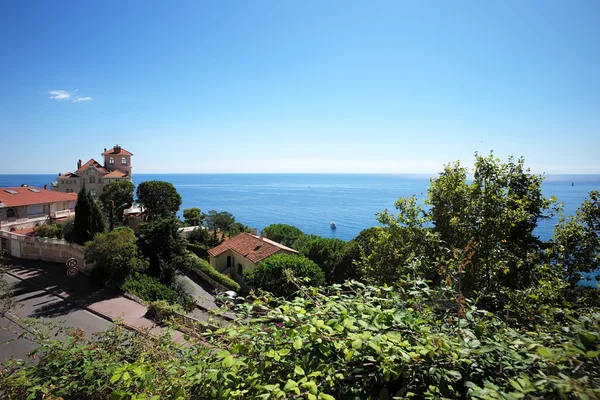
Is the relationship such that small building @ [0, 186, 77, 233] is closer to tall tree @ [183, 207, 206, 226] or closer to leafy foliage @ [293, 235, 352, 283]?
tall tree @ [183, 207, 206, 226]

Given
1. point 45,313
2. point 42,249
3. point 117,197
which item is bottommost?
point 45,313

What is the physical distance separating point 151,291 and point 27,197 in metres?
26.7

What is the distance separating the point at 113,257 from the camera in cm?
2069

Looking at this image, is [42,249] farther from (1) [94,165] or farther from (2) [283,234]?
(1) [94,165]

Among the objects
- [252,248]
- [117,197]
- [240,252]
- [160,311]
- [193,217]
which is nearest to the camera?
[160,311]

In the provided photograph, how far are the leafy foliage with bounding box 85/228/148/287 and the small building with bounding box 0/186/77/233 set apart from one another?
59.7 feet

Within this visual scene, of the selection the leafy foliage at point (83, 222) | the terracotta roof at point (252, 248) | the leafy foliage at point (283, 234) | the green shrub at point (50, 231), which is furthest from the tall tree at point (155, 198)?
the leafy foliage at point (83, 222)

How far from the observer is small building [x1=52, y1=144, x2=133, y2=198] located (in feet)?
170

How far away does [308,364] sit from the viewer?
226 cm

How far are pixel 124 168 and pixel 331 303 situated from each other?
202 feet


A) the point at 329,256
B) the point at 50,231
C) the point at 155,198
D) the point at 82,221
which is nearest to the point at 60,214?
the point at 50,231

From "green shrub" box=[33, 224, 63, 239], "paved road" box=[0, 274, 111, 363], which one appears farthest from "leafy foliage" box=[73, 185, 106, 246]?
"paved road" box=[0, 274, 111, 363]

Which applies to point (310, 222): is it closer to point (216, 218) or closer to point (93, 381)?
point (216, 218)

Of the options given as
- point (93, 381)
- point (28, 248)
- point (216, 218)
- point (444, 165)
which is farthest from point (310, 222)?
point (93, 381)
